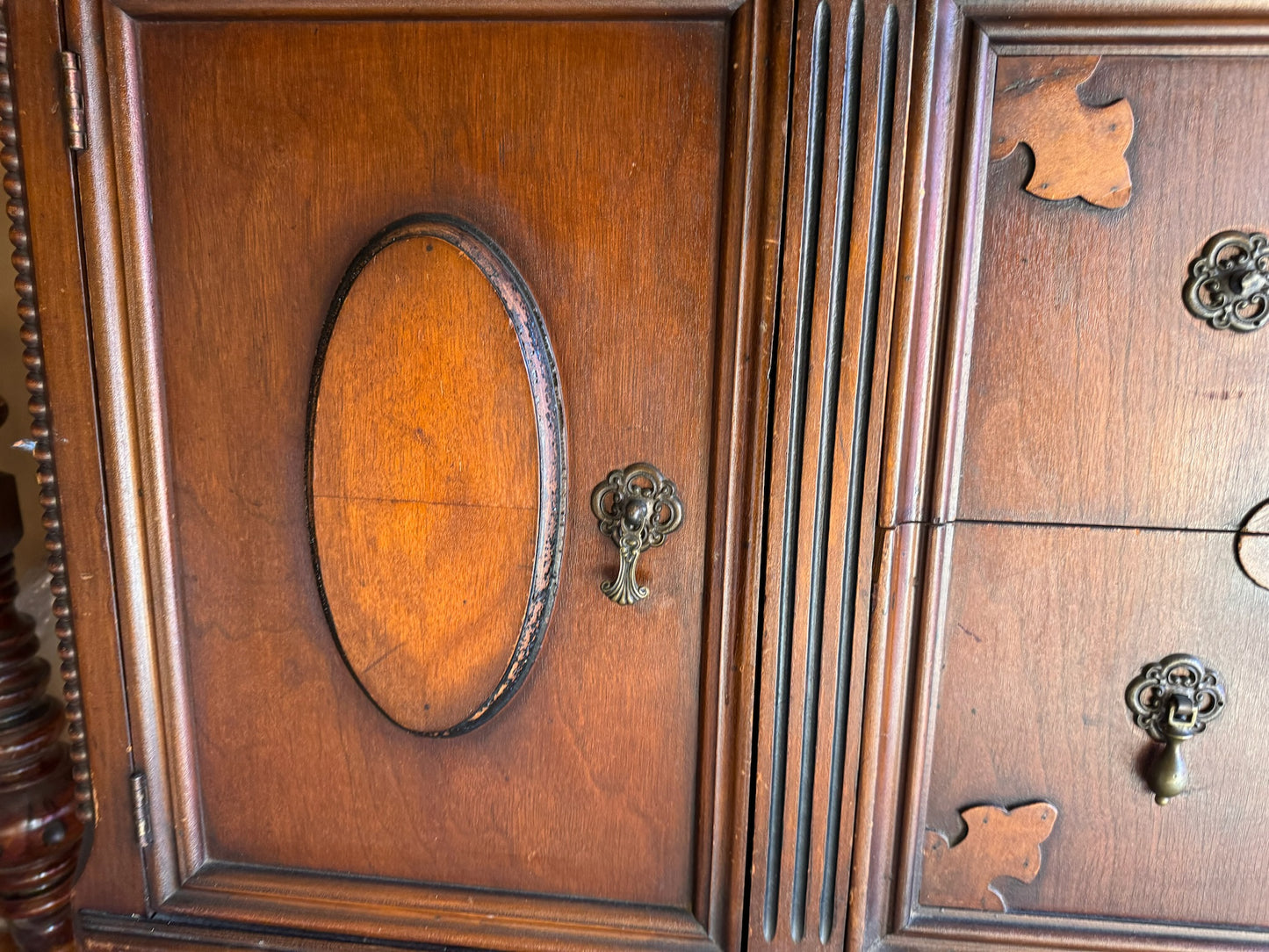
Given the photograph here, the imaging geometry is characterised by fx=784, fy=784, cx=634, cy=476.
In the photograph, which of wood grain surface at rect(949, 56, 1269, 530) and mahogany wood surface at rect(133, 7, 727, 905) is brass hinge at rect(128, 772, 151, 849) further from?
wood grain surface at rect(949, 56, 1269, 530)

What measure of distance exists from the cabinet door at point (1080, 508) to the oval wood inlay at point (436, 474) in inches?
10.8

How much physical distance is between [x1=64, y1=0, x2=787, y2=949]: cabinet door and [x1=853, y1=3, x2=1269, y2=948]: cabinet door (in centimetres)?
13

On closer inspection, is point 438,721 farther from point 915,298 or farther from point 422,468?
point 915,298

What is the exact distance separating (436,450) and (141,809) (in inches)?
16.1

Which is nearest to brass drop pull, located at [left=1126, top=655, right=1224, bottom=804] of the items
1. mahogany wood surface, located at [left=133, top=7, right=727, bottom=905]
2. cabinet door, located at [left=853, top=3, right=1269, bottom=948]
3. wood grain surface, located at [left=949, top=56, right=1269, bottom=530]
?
cabinet door, located at [left=853, top=3, right=1269, bottom=948]

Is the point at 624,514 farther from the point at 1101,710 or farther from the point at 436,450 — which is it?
the point at 1101,710

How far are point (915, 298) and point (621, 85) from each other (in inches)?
10.2

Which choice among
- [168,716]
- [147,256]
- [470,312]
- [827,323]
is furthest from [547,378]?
[168,716]

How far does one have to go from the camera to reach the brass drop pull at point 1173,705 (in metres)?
0.60

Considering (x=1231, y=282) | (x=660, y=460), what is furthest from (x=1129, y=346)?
(x=660, y=460)

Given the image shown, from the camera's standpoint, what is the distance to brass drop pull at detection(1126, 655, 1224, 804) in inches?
23.7

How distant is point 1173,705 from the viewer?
603 millimetres

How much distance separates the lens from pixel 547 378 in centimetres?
59

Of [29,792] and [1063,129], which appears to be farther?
[29,792]
